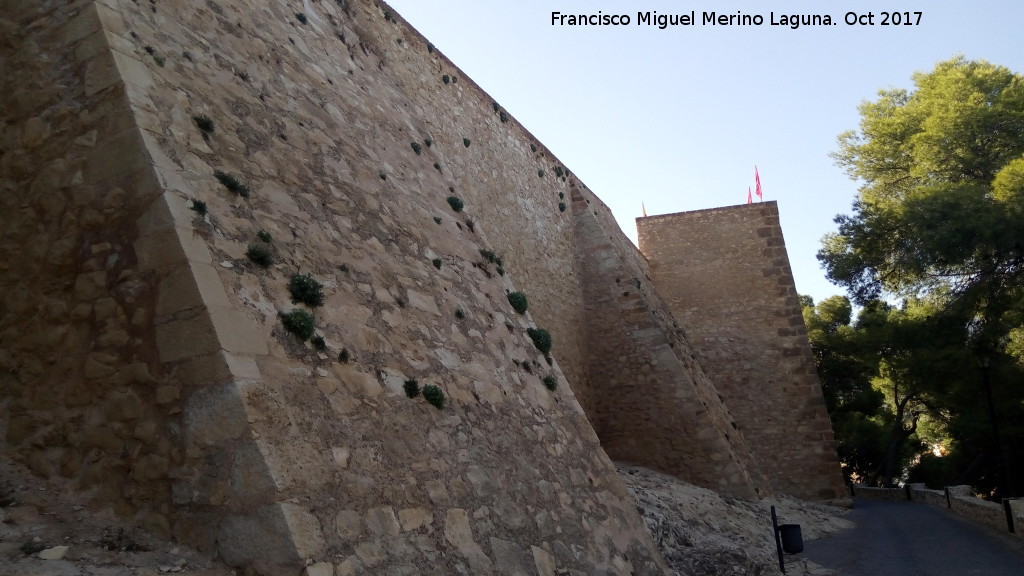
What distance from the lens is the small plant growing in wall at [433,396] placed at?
16.8ft

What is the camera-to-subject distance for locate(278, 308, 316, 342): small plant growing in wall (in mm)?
4375

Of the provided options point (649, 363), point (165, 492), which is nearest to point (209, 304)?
point (165, 492)

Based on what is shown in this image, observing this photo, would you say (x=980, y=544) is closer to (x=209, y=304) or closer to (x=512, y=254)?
(x=512, y=254)

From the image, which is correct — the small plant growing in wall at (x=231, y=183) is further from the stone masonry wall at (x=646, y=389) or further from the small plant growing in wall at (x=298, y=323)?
the stone masonry wall at (x=646, y=389)

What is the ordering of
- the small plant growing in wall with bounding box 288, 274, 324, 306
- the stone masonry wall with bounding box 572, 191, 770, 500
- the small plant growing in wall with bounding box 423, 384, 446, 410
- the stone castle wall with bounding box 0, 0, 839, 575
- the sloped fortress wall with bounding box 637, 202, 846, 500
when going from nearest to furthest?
1. the stone castle wall with bounding box 0, 0, 839, 575
2. the small plant growing in wall with bounding box 288, 274, 324, 306
3. the small plant growing in wall with bounding box 423, 384, 446, 410
4. the stone masonry wall with bounding box 572, 191, 770, 500
5. the sloped fortress wall with bounding box 637, 202, 846, 500

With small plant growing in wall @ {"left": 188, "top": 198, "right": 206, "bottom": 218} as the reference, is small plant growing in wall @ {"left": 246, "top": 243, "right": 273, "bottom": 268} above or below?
below

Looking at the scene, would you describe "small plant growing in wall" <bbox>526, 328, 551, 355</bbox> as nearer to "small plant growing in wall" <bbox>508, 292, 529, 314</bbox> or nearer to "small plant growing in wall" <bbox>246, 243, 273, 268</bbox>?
"small plant growing in wall" <bbox>508, 292, 529, 314</bbox>

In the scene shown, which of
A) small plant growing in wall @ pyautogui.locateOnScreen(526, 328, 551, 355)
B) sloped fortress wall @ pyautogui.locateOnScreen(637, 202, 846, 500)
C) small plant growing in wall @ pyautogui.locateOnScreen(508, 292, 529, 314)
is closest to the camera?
small plant growing in wall @ pyautogui.locateOnScreen(526, 328, 551, 355)

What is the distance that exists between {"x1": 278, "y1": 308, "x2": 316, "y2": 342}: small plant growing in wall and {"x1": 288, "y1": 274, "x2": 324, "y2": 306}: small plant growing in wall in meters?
0.17

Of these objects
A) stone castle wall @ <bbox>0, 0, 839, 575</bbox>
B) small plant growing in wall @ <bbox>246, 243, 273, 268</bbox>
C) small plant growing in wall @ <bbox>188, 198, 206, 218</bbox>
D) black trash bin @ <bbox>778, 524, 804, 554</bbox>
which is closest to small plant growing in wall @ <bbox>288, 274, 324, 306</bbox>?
stone castle wall @ <bbox>0, 0, 839, 575</bbox>

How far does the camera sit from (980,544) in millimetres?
9320

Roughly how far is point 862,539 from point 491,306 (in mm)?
7220

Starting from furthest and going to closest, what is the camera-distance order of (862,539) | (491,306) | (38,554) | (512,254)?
1. (512,254)
2. (862,539)
3. (491,306)
4. (38,554)

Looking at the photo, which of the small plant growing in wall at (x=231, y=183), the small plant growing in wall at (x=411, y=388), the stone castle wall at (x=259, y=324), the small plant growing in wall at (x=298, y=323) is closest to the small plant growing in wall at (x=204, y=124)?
the stone castle wall at (x=259, y=324)
